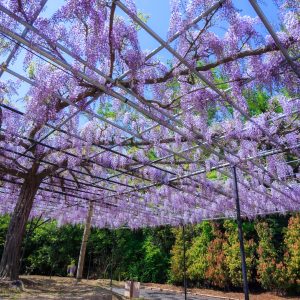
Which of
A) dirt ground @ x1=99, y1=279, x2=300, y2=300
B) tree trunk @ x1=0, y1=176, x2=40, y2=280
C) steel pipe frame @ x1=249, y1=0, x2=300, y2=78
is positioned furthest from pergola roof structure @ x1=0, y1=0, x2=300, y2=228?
dirt ground @ x1=99, y1=279, x2=300, y2=300

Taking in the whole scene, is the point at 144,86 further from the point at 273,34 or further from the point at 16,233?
the point at 16,233

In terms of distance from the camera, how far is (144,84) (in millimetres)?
3328

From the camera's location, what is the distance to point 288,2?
2783mm

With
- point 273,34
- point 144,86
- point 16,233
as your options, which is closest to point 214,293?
point 16,233

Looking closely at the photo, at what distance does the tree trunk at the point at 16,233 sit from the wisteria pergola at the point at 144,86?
0.02 m

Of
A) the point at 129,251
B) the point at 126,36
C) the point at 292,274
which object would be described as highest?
the point at 126,36

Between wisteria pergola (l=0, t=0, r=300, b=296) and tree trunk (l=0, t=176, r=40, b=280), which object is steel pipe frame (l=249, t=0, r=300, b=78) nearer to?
wisteria pergola (l=0, t=0, r=300, b=296)

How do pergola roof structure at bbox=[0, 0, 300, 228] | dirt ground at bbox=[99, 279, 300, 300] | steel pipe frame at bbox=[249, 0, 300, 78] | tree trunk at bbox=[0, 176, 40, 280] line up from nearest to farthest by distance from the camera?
steel pipe frame at bbox=[249, 0, 300, 78]
pergola roof structure at bbox=[0, 0, 300, 228]
tree trunk at bbox=[0, 176, 40, 280]
dirt ground at bbox=[99, 279, 300, 300]

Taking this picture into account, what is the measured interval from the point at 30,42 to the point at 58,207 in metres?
9.11

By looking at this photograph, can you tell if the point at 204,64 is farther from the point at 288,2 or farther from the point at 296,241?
the point at 296,241

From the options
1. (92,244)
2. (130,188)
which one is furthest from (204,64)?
(92,244)

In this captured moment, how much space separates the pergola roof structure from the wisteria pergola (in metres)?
0.01

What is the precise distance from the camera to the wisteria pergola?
8.97 feet

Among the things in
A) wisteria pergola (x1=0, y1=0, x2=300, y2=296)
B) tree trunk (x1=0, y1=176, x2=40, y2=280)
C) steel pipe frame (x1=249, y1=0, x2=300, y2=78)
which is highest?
wisteria pergola (x1=0, y1=0, x2=300, y2=296)
